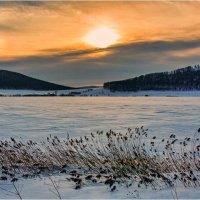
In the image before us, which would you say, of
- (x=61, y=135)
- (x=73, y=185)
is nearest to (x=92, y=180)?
(x=73, y=185)

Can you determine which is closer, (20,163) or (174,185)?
(174,185)

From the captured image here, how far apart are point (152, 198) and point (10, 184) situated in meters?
3.10

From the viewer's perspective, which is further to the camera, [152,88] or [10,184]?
[152,88]

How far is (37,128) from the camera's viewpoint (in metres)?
21.8

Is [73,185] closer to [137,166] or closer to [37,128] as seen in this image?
[137,166]

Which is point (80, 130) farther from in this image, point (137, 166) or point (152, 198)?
point (152, 198)

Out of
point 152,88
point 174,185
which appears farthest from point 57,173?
point 152,88

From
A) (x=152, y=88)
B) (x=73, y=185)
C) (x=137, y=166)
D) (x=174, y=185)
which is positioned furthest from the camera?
(x=152, y=88)

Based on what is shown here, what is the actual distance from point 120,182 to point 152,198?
1.17 meters

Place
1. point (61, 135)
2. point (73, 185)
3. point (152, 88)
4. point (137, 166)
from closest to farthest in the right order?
1. point (73, 185)
2. point (137, 166)
3. point (61, 135)
4. point (152, 88)

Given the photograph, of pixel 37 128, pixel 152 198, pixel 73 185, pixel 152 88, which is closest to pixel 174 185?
pixel 152 198

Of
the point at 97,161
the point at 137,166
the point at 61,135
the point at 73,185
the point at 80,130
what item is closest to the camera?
the point at 73,185

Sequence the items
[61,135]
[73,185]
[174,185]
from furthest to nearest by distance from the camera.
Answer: [61,135], [73,185], [174,185]

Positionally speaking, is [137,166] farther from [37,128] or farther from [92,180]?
[37,128]
